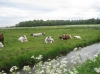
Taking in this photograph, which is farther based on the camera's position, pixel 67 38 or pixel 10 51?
pixel 67 38

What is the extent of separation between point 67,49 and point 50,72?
18686 mm

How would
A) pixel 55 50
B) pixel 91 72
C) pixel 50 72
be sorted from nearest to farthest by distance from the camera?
pixel 50 72
pixel 91 72
pixel 55 50

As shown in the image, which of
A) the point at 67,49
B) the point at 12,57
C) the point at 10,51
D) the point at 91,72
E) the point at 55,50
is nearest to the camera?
the point at 91,72

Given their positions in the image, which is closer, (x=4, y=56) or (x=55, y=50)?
(x=4, y=56)

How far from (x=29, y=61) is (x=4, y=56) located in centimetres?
240

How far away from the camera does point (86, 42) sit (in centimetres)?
3469

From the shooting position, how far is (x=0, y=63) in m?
17.8

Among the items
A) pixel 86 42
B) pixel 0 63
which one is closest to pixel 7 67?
pixel 0 63

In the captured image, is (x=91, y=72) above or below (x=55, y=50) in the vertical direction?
above

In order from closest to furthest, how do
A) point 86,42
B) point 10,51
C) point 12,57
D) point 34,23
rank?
point 12,57
point 10,51
point 86,42
point 34,23

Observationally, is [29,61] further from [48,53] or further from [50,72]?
[50,72]

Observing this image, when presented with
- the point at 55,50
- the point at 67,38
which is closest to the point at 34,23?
the point at 67,38

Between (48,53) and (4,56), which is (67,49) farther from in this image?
(4,56)

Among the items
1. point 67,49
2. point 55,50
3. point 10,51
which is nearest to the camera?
point 10,51
